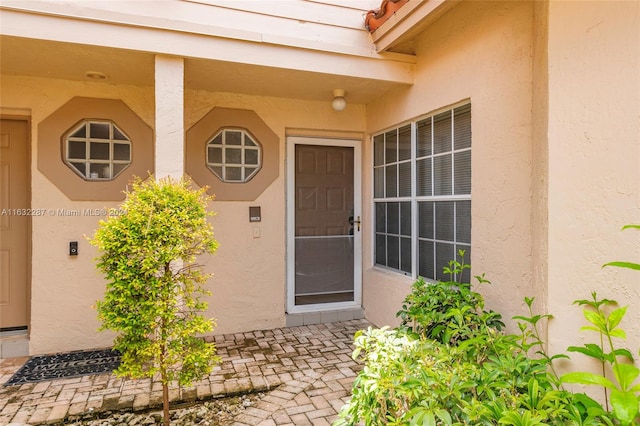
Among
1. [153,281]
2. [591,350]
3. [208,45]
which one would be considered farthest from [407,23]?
[153,281]

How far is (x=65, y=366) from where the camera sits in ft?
11.2

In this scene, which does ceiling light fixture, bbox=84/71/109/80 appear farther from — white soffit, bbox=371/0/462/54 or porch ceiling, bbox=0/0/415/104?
white soffit, bbox=371/0/462/54

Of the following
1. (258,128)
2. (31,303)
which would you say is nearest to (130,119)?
(258,128)

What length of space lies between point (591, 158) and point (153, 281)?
2.64 m

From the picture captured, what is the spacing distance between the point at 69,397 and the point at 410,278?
3.21 m

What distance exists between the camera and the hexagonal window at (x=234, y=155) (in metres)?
4.27

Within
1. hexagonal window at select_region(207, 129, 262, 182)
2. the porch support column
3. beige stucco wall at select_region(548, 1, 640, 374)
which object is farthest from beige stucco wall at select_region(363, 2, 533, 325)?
the porch support column

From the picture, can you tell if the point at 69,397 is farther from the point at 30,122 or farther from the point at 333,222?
the point at 333,222

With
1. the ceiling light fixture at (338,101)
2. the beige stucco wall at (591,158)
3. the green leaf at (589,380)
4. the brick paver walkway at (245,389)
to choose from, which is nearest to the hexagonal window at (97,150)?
the brick paver walkway at (245,389)

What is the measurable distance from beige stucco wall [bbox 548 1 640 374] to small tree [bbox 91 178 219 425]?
2.18 m

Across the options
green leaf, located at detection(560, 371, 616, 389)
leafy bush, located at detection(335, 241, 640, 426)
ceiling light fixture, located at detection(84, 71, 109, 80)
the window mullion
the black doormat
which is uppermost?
ceiling light fixture, located at detection(84, 71, 109, 80)

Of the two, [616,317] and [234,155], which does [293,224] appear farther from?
[616,317]

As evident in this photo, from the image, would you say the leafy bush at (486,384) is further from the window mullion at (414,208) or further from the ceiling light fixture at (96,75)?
the ceiling light fixture at (96,75)

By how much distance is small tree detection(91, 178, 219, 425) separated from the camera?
7.50 ft
